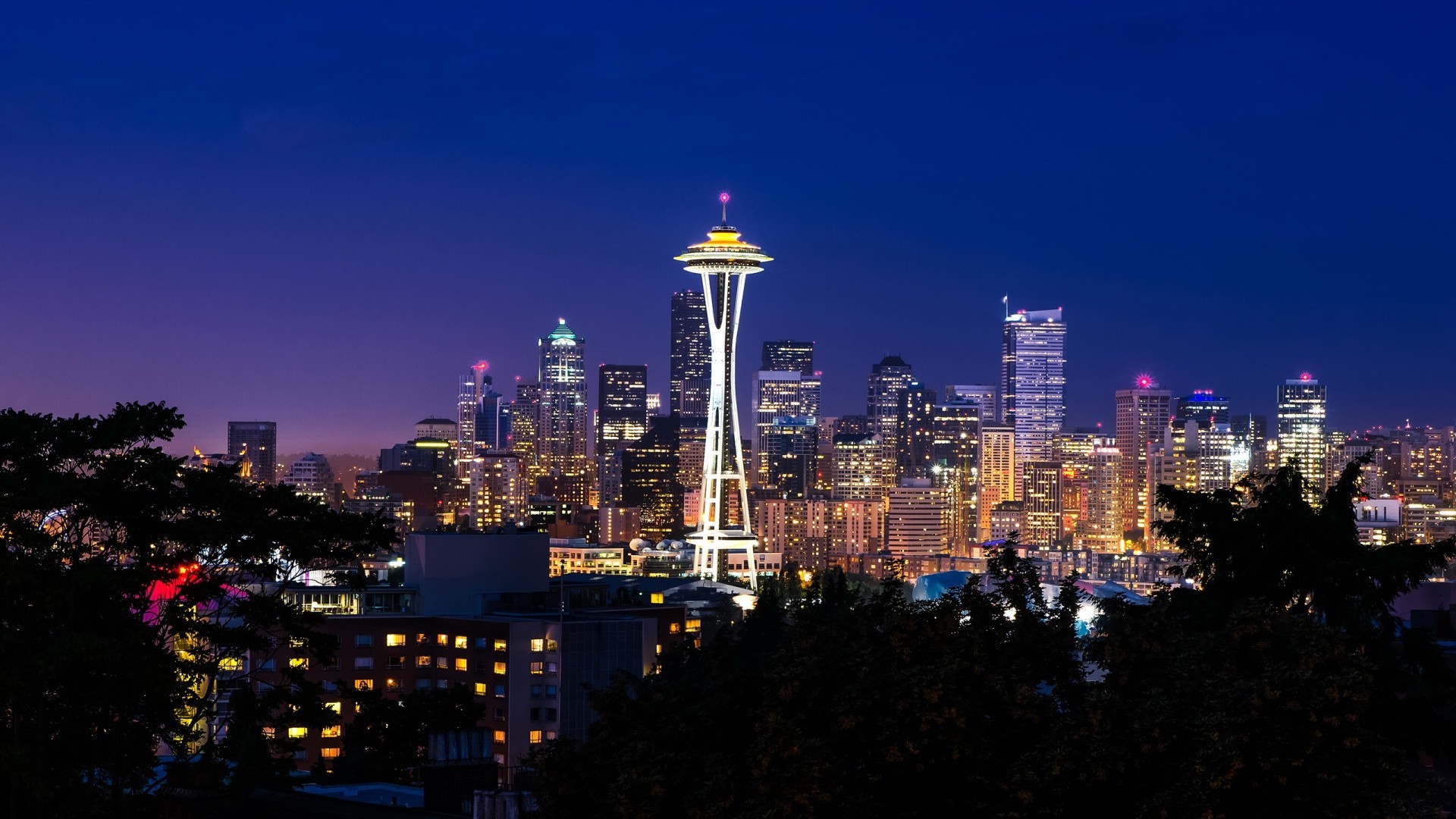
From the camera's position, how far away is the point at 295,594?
318 ft

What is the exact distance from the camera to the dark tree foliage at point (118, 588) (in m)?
24.9

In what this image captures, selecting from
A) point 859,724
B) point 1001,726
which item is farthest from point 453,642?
point 1001,726

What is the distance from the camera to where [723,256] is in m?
174

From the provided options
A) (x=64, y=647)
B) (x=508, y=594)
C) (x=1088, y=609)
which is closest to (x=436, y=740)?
(x=64, y=647)

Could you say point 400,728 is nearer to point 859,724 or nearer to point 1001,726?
point 859,724

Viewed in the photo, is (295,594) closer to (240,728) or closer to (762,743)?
(240,728)

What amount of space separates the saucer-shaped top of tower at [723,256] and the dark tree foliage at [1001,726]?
152m

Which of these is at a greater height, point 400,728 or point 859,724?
point 859,724

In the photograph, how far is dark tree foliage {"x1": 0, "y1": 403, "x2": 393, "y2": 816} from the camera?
24.9 m

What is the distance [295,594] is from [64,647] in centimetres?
7483

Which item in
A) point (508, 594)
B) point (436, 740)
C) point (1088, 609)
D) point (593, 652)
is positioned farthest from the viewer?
point (1088, 609)

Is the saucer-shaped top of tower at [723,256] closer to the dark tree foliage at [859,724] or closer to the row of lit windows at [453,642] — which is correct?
the row of lit windows at [453,642]

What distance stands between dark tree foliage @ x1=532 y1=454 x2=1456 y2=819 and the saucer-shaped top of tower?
15158 cm

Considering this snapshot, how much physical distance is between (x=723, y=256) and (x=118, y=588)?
149533 mm
